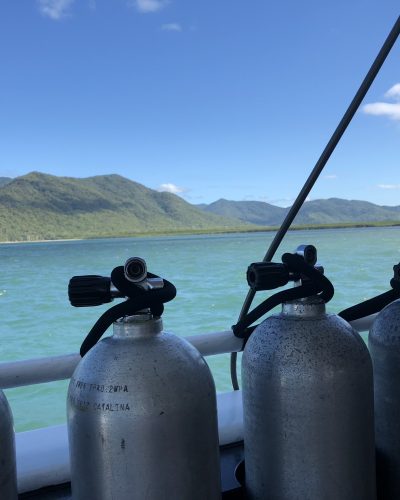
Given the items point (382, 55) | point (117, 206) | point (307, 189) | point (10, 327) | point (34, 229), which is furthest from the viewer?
point (117, 206)

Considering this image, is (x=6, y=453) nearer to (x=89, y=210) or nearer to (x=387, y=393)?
(x=387, y=393)

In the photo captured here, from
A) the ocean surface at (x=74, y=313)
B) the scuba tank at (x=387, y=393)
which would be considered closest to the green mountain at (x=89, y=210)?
the ocean surface at (x=74, y=313)

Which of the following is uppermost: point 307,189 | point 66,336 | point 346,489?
point 307,189

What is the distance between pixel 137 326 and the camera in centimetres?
43

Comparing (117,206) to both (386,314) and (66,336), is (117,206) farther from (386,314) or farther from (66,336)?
(386,314)

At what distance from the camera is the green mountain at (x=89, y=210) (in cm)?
6406

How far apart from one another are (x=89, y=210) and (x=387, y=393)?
254 feet

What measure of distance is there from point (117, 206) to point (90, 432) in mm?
82945

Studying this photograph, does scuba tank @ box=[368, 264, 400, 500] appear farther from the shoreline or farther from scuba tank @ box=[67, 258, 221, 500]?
the shoreline

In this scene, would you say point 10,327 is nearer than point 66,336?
No

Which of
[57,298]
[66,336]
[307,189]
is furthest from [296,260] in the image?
[57,298]

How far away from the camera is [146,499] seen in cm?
42

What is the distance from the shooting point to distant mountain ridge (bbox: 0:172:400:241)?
6456 cm

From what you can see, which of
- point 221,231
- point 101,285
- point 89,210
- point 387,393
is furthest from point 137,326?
point 89,210
